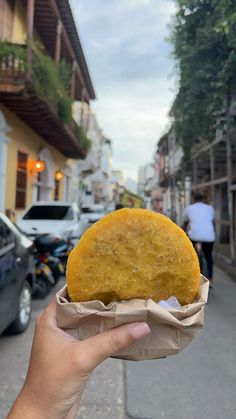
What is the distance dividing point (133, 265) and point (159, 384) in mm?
2718

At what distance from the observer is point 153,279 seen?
1.21 meters

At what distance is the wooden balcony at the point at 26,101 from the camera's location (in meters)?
9.37

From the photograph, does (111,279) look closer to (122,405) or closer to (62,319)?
(62,319)

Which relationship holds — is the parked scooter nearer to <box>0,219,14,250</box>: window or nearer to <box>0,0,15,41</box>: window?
<box>0,219,14,250</box>: window

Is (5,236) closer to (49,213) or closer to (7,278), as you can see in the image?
(7,278)

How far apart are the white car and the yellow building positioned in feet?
3.62

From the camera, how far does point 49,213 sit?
10547 mm

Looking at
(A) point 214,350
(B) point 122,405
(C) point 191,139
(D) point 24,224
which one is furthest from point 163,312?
(C) point 191,139

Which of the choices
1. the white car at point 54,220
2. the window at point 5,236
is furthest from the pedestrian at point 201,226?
the window at point 5,236

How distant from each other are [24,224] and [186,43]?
5.39 meters

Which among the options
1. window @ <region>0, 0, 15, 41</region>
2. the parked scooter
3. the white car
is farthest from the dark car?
window @ <region>0, 0, 15, 41</region>

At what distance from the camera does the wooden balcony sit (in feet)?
30.7

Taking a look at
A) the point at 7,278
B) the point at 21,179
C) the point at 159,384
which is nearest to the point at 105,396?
the point at 159,384

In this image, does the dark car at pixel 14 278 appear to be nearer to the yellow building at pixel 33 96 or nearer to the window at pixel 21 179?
the yellow building at pixel 33 96
